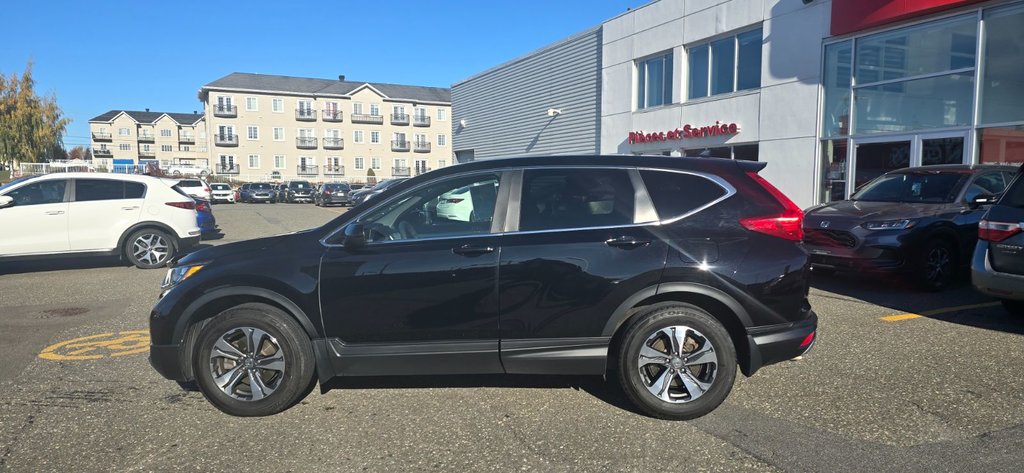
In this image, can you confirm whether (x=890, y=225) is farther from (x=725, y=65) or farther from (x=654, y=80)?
(x=654, y=80)

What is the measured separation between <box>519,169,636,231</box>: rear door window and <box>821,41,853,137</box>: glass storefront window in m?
12.4

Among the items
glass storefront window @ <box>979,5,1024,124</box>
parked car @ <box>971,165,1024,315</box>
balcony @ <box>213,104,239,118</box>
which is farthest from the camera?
balcony @ <box>213,104,239,118</box>

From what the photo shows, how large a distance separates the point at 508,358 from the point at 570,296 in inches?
21.8

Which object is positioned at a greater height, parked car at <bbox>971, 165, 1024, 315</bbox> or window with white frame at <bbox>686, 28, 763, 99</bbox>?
window with white frame at <bbox>686, 28, 763, 99</bbox>

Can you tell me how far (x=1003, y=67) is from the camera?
11.9 meters

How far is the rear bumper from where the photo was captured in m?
4.05

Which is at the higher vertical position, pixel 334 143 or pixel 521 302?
pixel 334 143

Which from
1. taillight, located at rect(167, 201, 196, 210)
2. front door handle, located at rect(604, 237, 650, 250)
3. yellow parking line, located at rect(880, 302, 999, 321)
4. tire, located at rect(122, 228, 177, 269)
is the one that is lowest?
yellow parking line, located at rect(880, 302, 999, 321)

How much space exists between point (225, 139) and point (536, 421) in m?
69.0

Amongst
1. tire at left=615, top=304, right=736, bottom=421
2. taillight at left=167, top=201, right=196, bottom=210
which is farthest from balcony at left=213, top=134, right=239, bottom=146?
tire at left=615, top=304, right=736, bottom=421

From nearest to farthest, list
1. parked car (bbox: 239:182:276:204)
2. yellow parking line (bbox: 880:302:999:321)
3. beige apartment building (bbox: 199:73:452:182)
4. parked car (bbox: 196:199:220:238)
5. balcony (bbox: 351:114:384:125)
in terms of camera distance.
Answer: yellow parking line (bbox: 880:302:999:321) < parked car (bbox: 196:199:220:238) < parked car (bbox: 239:182:276:204) < beige apartment building (bbox: 199:73:452:182) < balcony (bbox: 351:114:384:125)

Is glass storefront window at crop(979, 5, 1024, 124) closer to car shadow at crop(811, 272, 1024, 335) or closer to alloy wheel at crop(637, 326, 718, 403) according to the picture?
car shadow at crop(811, 272, 1024, 335)

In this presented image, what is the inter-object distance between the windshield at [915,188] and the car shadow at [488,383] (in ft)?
20.7

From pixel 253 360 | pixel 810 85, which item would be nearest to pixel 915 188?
pixel 810 85
